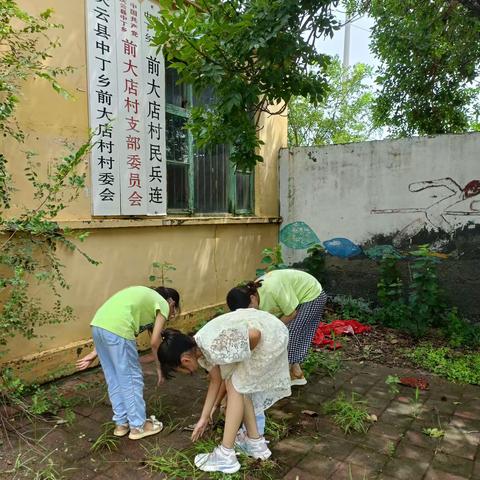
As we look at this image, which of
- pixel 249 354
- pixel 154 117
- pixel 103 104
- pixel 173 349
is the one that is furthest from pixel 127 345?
pixel 154 117

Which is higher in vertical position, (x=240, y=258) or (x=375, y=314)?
(x=240, y=258)

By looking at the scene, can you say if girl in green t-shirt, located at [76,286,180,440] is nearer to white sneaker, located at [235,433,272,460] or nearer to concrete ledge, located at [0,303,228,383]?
white sneaker, located at [235,433,272,460]

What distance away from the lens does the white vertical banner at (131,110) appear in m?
4.25

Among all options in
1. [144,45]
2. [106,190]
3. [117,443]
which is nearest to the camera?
[117,443]

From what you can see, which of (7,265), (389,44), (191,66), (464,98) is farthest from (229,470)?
(464,98)

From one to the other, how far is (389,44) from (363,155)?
2509 mm

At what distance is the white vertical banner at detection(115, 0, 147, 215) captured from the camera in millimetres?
4254

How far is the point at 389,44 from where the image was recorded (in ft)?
23.3

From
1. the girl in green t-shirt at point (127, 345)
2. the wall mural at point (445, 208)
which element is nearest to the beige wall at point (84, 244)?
the girl in green t-shirt at point (127, 345)

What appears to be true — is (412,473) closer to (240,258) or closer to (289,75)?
(289,75)

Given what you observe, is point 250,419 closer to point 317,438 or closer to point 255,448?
point 255,448

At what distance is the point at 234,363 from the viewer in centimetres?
247

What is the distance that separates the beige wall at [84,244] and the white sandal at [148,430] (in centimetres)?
122

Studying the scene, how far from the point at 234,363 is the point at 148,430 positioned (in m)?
1.00
